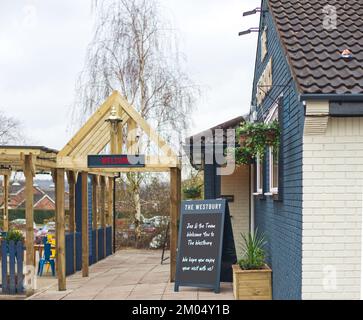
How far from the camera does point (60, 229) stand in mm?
10930

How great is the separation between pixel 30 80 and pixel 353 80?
62.4 ft

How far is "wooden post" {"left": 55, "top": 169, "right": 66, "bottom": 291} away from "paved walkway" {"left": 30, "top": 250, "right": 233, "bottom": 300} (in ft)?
0.85

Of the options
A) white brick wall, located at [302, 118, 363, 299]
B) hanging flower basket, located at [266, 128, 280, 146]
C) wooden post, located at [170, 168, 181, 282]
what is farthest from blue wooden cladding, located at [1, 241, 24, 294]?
white brick wall, located at [302, 118, 363, 299]

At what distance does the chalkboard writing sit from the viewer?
10.0 m

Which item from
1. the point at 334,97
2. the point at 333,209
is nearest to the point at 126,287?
the point at 333,209

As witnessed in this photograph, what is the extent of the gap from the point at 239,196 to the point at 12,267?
520 centimetres

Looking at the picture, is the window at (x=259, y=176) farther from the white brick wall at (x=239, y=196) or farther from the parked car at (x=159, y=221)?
the parked car at (x=159, y=221)

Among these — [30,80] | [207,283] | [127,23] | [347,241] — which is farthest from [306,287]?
[30,80]

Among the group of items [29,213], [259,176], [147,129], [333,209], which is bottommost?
[29,213]

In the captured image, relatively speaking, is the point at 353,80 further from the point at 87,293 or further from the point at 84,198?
the point at 84,198

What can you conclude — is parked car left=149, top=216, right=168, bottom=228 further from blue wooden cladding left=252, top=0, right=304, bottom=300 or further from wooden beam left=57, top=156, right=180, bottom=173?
blue wooden cladding left=252, top=0, right=304, bottom=300

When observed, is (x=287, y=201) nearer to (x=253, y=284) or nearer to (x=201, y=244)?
(x=253, y=284)

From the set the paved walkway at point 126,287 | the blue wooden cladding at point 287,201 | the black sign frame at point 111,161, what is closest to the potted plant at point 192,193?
the paved walkway at point 126,287

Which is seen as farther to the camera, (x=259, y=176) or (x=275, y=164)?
(x=259, y=176)
